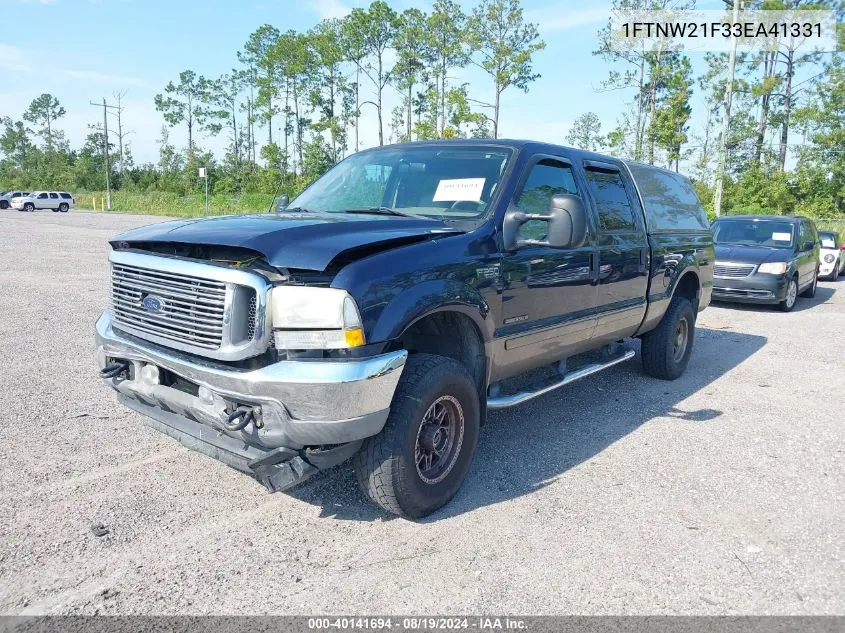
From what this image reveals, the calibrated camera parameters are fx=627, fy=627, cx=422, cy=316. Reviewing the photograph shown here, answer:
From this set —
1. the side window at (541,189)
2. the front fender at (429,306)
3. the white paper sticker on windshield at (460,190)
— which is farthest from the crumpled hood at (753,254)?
the front fender at (429,306)

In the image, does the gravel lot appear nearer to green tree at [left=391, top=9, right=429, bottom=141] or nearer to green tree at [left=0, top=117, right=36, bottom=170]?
green tree at [left=391, top=9, right=429, bottom=141]

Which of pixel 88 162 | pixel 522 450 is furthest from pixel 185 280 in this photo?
pixel 88 162

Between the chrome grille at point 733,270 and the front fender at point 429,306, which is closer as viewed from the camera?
the front fender at point 429,306

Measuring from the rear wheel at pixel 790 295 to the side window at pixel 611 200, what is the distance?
720 cm

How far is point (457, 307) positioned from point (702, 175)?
135 ft

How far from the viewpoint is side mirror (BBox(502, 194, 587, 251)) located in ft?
11.5

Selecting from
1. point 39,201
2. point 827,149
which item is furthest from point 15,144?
point 827,149

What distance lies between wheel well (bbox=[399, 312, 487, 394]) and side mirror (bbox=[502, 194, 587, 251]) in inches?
21.7

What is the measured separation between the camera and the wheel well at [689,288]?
6.43 m

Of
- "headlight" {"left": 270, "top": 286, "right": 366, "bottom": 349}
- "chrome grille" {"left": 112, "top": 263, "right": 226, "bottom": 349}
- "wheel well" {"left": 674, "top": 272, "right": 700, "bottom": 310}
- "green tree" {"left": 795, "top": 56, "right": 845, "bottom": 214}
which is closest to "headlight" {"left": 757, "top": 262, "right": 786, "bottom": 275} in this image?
"wheel well" {"left": 674, "top": 272, "right": 700, "bottom": 310}

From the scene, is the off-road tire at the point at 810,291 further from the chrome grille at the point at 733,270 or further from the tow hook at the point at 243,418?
the tow hook at the point at 243,418

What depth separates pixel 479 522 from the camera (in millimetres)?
3312

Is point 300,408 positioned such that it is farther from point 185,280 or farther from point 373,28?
point 373,28

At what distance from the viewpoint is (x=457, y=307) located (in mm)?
3289
